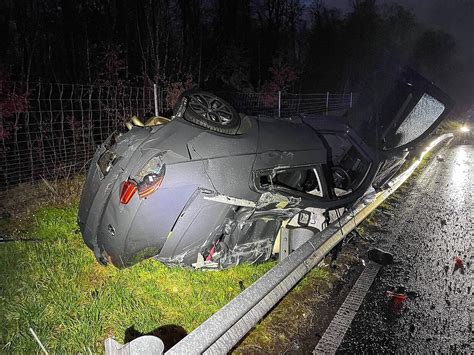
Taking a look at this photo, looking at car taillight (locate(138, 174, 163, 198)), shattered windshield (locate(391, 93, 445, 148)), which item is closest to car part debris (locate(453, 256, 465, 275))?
shattered windshield (locate(391, 93, 445, 148))

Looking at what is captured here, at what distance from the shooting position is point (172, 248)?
2227mm

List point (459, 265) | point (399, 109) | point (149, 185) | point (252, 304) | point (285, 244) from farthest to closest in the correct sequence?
point (399, 109) → point (459, 265) → point (285, 244) → point (149, 185) → point (252, 304)

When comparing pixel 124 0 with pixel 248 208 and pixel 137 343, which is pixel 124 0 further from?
pixel 137 343

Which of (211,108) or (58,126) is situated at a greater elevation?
(211,108)

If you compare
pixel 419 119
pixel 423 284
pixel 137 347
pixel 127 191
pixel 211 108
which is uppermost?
pixel 211 108

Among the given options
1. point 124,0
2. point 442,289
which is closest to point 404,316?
point 442,289

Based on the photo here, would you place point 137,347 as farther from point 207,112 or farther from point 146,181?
point 207,112

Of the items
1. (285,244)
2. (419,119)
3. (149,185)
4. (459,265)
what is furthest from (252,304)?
(419,119)

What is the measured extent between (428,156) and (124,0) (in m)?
12.6

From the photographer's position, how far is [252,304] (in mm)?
1723

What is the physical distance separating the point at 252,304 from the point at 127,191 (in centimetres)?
102

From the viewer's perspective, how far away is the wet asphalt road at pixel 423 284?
2.25 meters

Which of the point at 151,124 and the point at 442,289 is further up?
the point at 151,124

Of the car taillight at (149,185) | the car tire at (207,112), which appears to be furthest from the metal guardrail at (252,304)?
the car tire at (207,112)
